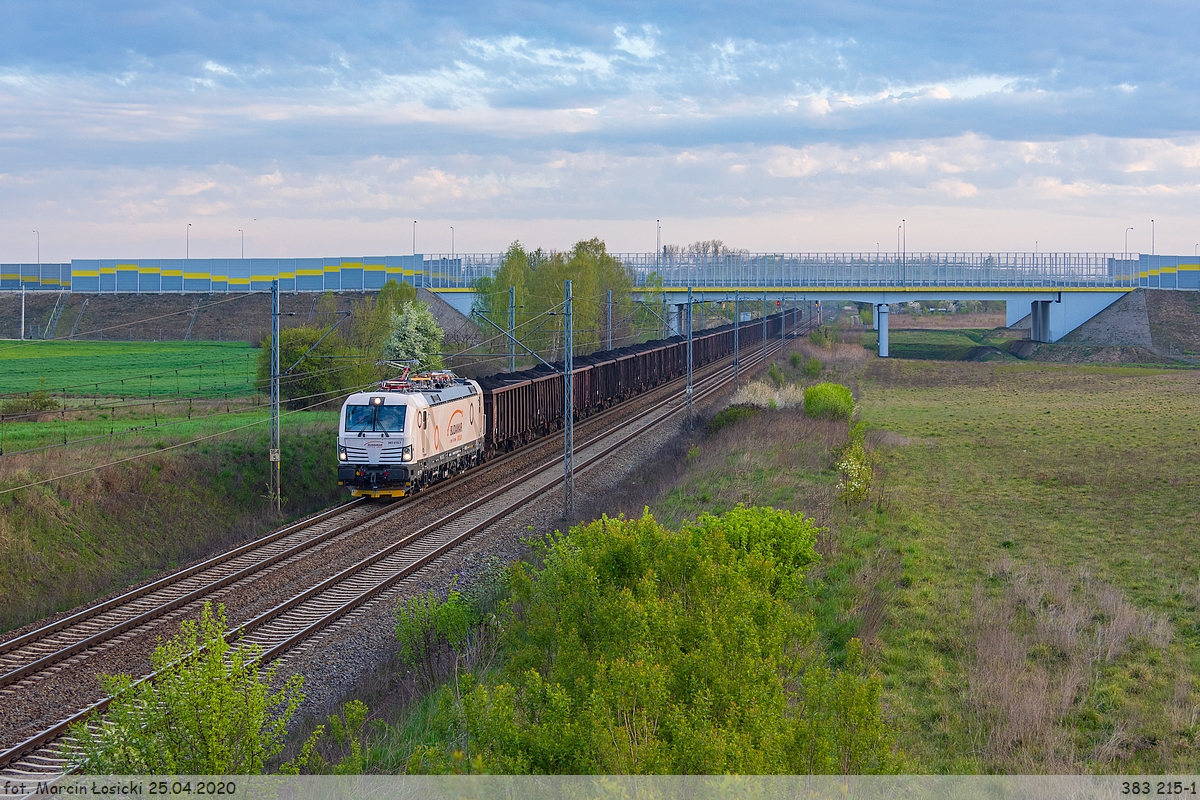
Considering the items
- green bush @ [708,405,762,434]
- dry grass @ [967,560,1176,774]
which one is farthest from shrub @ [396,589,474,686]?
green bush @ [708,405,762,434]

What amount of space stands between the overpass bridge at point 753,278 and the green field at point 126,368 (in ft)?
51.1

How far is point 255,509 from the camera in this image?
103ft

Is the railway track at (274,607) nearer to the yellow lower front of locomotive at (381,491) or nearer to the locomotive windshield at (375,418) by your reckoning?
the yellow lower front of locomotive at (381,491)

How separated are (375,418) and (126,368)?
1691 inches

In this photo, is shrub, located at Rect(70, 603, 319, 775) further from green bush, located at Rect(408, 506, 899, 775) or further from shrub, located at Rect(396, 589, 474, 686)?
shrub, located at Rect(396, 589, 474, 686)

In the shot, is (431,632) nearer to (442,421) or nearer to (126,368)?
(442,421)

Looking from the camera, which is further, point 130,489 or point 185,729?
point 130,489

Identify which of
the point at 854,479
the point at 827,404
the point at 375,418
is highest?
the point at 375,418

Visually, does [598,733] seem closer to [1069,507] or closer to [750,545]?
[750,545]

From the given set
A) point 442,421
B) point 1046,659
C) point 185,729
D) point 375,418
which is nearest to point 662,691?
point 185,729

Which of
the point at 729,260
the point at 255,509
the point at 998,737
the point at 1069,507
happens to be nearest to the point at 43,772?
the point at 998,737

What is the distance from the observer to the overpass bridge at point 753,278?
301 ft

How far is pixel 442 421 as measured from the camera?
97.2 feet

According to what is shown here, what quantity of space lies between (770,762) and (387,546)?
57.1 ft
